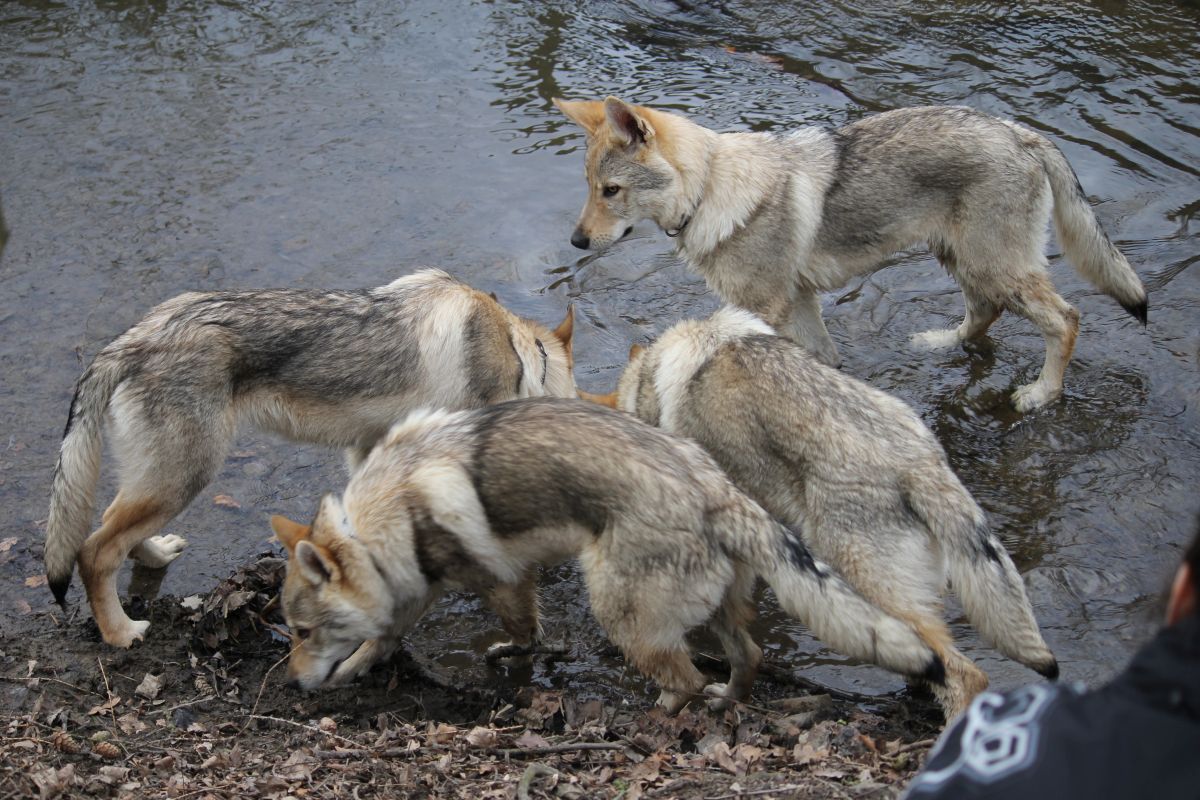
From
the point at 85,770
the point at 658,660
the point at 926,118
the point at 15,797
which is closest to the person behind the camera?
the point at 15,797

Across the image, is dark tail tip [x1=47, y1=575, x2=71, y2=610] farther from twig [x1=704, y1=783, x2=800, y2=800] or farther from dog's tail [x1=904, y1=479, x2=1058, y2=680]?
dog's tail [x1=904, y1=479, x2=1058, y2=680]

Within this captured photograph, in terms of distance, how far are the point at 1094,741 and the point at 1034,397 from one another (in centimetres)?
554

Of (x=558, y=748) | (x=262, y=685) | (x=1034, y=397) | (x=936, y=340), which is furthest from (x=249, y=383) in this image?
(x=1034, y=397)

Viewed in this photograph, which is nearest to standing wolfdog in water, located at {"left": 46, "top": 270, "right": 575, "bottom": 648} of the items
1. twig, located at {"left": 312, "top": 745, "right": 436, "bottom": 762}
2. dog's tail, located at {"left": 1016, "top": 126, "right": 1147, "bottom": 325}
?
twig, located at {"left": 312, "top": 745, "right": 436, "bottom": 762}

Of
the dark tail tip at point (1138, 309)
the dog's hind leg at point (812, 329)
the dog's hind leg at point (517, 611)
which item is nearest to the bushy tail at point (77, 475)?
the dog's hind leg at point (517, 611)

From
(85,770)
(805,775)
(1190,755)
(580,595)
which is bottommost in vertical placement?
(580,595)

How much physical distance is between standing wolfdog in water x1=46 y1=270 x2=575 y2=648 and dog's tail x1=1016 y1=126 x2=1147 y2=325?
3.23 meters

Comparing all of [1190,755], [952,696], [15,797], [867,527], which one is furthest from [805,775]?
[15,797]

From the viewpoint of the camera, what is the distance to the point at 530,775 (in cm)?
382

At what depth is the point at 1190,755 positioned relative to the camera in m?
1.39

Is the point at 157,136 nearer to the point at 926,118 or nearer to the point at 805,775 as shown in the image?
the point at 926,118

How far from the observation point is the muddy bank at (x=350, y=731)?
3.82 meters

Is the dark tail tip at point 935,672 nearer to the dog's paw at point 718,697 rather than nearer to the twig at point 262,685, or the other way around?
the dog's paw at point 718,697

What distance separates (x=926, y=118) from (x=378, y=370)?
383cm
